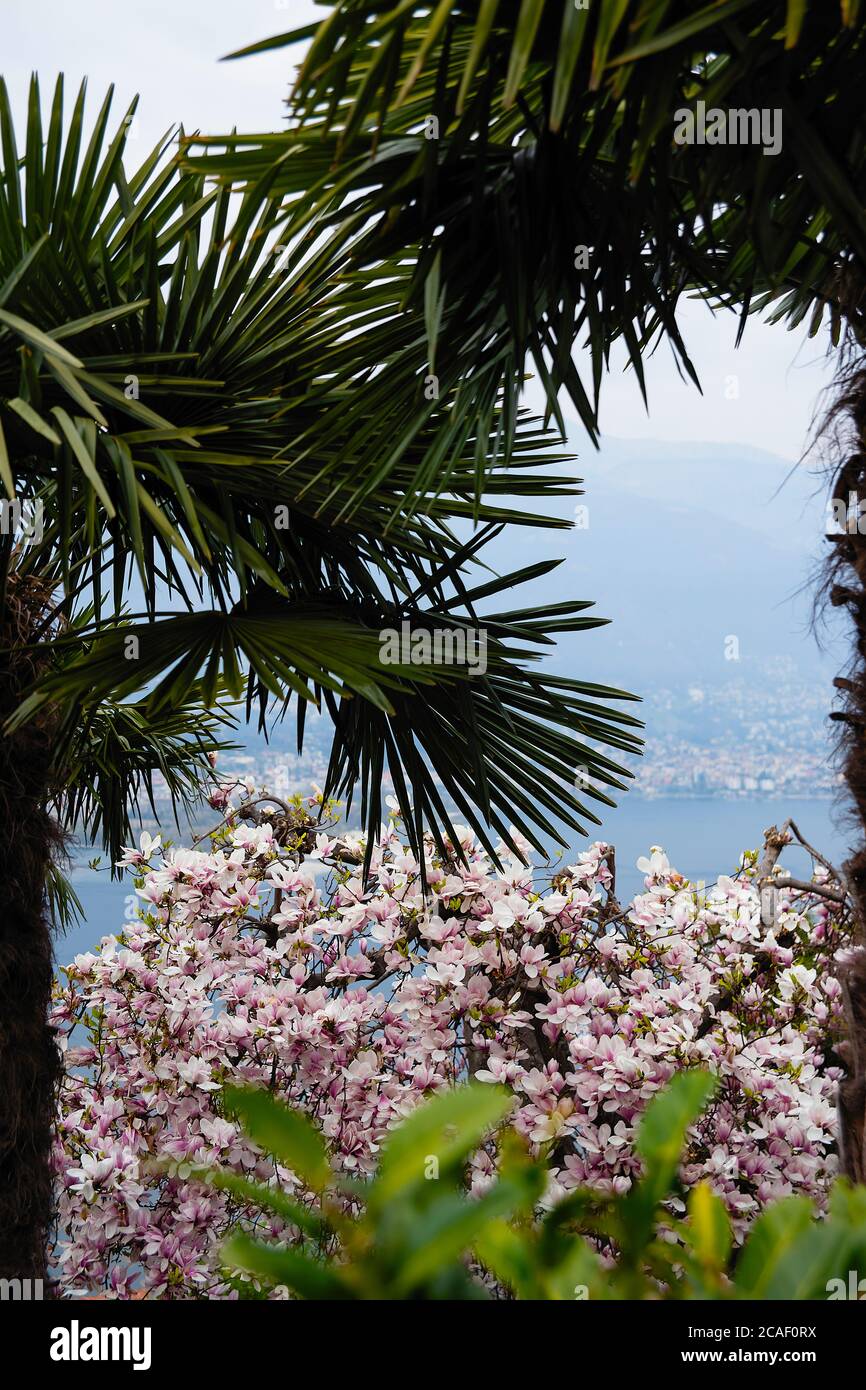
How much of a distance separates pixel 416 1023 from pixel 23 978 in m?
1.22

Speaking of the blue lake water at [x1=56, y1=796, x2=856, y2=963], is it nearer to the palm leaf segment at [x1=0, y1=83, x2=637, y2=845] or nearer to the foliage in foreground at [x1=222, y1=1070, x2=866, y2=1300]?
the palm leaf segment at [x1=0, y1=83, x2=637, y2=845]

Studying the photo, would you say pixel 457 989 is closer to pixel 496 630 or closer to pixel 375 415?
pixel 496 630

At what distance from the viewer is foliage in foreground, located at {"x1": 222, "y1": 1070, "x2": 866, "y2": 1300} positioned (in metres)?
0.33

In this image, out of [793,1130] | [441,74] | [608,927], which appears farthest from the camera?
[608,927]

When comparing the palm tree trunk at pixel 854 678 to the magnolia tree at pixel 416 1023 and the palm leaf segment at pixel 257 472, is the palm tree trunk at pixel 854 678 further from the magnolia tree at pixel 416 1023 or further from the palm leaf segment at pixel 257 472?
the magnolia tree at pixel 416 1023

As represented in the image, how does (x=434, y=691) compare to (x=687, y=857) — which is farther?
(x=687, y=857)

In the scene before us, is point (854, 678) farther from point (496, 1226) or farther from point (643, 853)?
point (643, 853)

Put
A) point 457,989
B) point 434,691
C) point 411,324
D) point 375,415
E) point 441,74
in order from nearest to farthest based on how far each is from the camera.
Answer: point 441,74 < point 375,415 < point 411,324 < point 434,691 < point 457,989

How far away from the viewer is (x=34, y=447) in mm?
2197

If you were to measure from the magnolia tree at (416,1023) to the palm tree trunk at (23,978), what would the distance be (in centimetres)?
46

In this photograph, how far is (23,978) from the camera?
2.45 m

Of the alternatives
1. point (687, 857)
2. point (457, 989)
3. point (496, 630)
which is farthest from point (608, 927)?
point (496, 630)

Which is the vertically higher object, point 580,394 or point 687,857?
point 580,394
